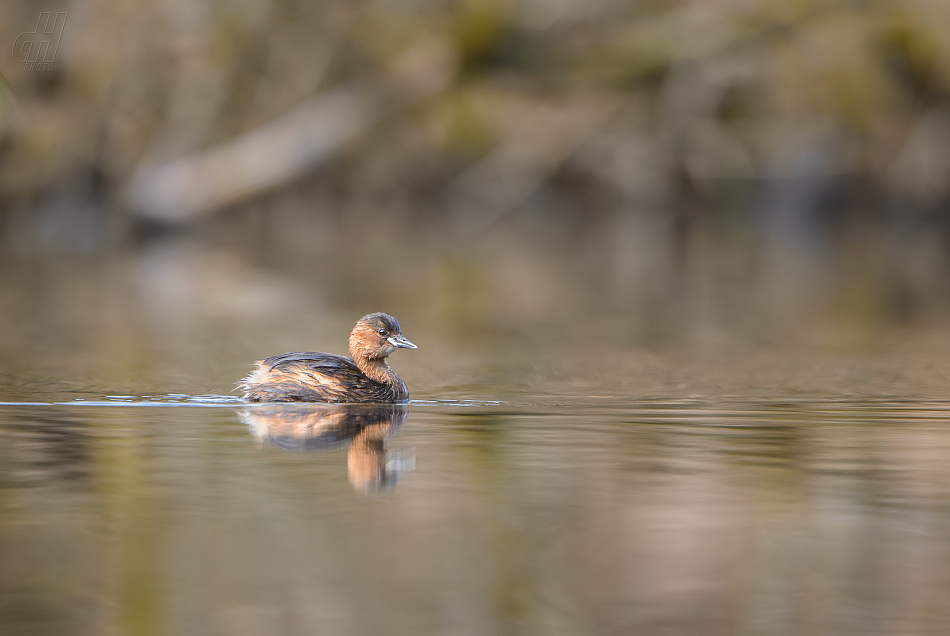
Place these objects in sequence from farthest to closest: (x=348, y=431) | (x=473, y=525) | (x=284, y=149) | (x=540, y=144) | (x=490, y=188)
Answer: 1. (x=490, y=188)
2. (x=540, y=144)
3. (x=284, y=149)
4. (x=348, y=431)
5. (x=473, y=525)

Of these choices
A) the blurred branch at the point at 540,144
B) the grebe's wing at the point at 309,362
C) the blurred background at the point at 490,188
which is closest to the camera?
the grebe's wing at the point at 309,362

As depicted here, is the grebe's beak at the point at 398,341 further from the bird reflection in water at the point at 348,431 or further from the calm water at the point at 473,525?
the calm water at the point at 473,525

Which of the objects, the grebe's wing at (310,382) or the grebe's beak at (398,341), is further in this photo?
the grebe's beak at (398,341)

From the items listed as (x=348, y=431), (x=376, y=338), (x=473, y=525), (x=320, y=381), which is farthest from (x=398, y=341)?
(x=473, y=525)

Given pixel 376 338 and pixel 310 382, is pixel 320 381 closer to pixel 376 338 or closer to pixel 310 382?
pixel 310 382

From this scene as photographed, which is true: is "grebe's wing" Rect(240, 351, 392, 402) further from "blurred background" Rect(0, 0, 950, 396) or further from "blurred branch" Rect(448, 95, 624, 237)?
"blurred branch" Rect(448, 95, 624, 237)

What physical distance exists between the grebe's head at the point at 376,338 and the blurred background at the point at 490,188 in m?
0.59

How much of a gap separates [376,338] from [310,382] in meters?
0.65

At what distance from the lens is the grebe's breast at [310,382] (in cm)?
909

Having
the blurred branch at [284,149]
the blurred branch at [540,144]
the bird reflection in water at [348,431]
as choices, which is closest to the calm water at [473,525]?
the bird reflection in water at [348,431]

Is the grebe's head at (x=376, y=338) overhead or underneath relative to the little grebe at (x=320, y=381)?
overhead

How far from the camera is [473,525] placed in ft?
19.1

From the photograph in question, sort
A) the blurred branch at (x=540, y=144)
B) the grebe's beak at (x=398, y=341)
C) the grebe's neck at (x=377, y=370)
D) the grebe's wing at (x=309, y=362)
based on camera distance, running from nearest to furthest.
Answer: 1. the grebe's wing at (x=309, y=362)
2. the grebe's neck at (x=377, y=370)
3. the grebe's beak at (x=398, y=341)
4. the blurred branch at (x=540, y=144)

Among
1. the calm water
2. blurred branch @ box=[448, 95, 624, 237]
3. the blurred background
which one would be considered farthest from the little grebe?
blurred branch @ box=[448, 95, 624, 237]
